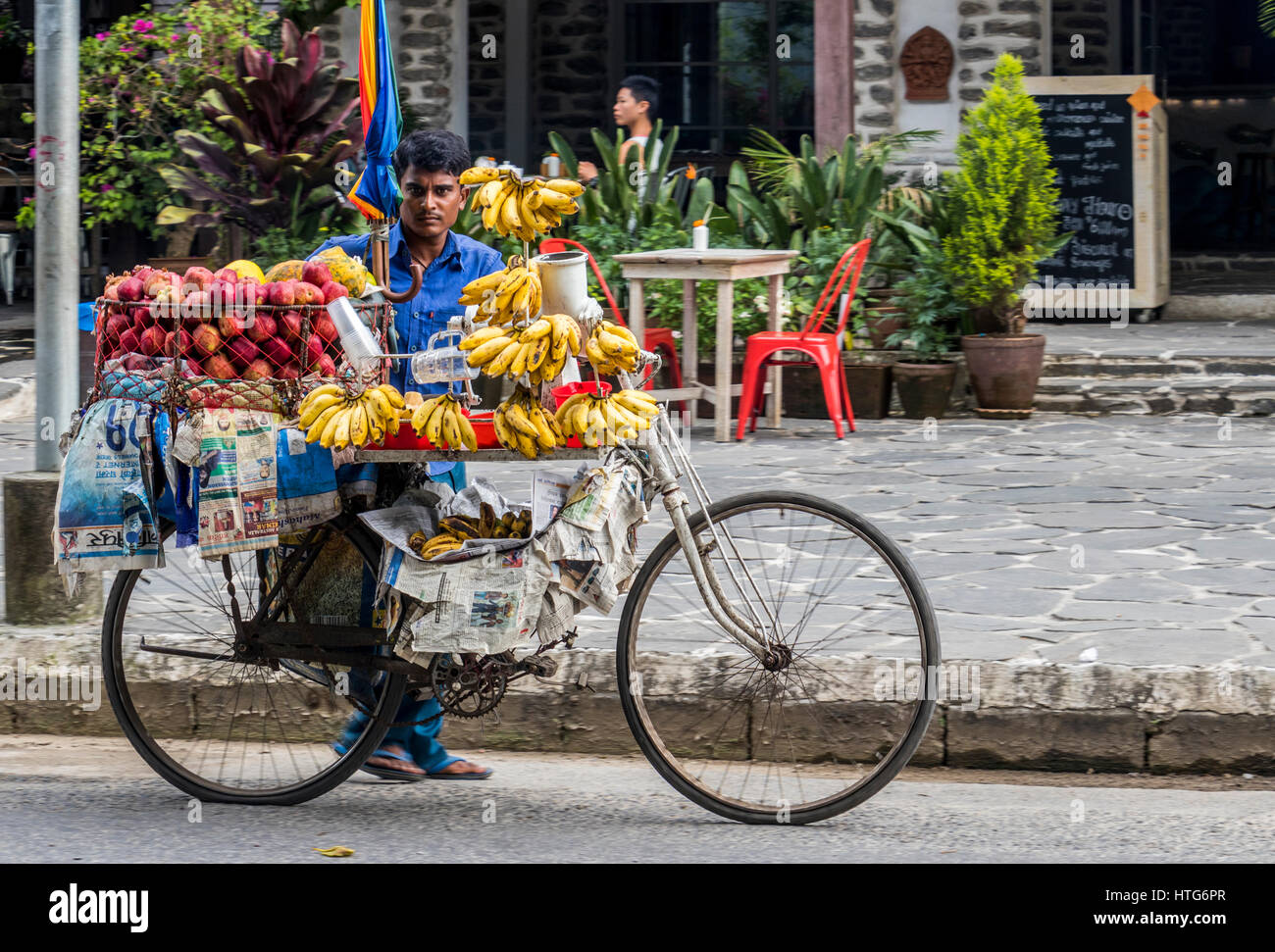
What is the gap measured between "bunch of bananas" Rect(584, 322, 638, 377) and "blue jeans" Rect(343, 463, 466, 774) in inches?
29.6

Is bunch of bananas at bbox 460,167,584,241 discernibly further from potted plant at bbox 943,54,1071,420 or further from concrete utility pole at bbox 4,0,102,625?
potted plant at bbox 943,54,1071,420

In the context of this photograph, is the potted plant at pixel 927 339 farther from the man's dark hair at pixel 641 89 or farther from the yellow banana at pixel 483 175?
the yellow banana at pixel 483 175

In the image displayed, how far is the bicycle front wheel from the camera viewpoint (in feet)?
13.8

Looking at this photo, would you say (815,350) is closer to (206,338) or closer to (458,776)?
(458,776)

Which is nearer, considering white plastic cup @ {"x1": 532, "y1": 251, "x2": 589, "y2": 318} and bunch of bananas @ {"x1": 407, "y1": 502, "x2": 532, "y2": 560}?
white plastic cup @ {"x1": 532, "y1": 251, "x2": 589, "y2": 318}

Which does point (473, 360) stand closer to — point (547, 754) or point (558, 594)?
point (558, 594)

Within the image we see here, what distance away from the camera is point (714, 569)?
4.21 m

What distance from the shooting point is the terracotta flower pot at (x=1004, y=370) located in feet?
32.3

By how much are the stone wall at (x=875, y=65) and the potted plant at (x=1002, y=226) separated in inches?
131

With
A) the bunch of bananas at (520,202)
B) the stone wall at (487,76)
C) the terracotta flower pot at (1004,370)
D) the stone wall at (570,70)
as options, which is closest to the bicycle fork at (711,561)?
the bunch of bananas at (520,202)

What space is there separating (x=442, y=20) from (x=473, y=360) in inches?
439

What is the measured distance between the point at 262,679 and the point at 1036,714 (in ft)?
7.19

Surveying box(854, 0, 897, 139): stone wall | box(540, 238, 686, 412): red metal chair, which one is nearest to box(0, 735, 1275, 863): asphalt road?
box(540, 238, 686, 412): red metal chair

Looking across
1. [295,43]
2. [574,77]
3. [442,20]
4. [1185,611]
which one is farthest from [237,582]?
[574,77]
